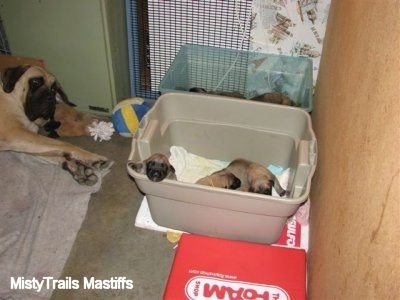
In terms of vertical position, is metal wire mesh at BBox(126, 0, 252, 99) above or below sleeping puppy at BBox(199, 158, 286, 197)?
above

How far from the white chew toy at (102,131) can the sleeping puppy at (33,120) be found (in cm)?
23

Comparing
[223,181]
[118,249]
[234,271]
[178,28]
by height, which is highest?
[178,28]

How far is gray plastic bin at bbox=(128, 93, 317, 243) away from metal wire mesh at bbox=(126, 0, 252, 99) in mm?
498

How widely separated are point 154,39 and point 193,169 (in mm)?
853

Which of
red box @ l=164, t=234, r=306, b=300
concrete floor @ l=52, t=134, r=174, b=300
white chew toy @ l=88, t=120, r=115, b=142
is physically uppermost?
white chew toy @ l=88, t=120, r=115, b=142

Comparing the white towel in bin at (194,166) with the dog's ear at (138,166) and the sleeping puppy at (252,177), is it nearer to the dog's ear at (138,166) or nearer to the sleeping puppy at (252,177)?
the sleeping puppy at (252,177)

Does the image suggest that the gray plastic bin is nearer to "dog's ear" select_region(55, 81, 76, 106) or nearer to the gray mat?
the gray mat

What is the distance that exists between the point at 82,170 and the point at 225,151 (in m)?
0.73

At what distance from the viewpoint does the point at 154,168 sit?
1425 mm

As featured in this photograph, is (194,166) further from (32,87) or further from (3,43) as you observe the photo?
(3,43)

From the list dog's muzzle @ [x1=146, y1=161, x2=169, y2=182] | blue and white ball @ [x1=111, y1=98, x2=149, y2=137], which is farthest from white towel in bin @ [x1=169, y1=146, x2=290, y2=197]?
dog's muzzle @ [x1=146, y1=161, x2=169, y2=182]

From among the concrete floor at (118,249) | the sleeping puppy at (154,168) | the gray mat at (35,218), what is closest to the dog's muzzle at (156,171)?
the sleeping puppy at (154,168)

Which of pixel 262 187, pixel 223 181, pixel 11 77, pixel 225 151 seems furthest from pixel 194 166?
pixel 11 77

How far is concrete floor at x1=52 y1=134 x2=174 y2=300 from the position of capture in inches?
56.9
